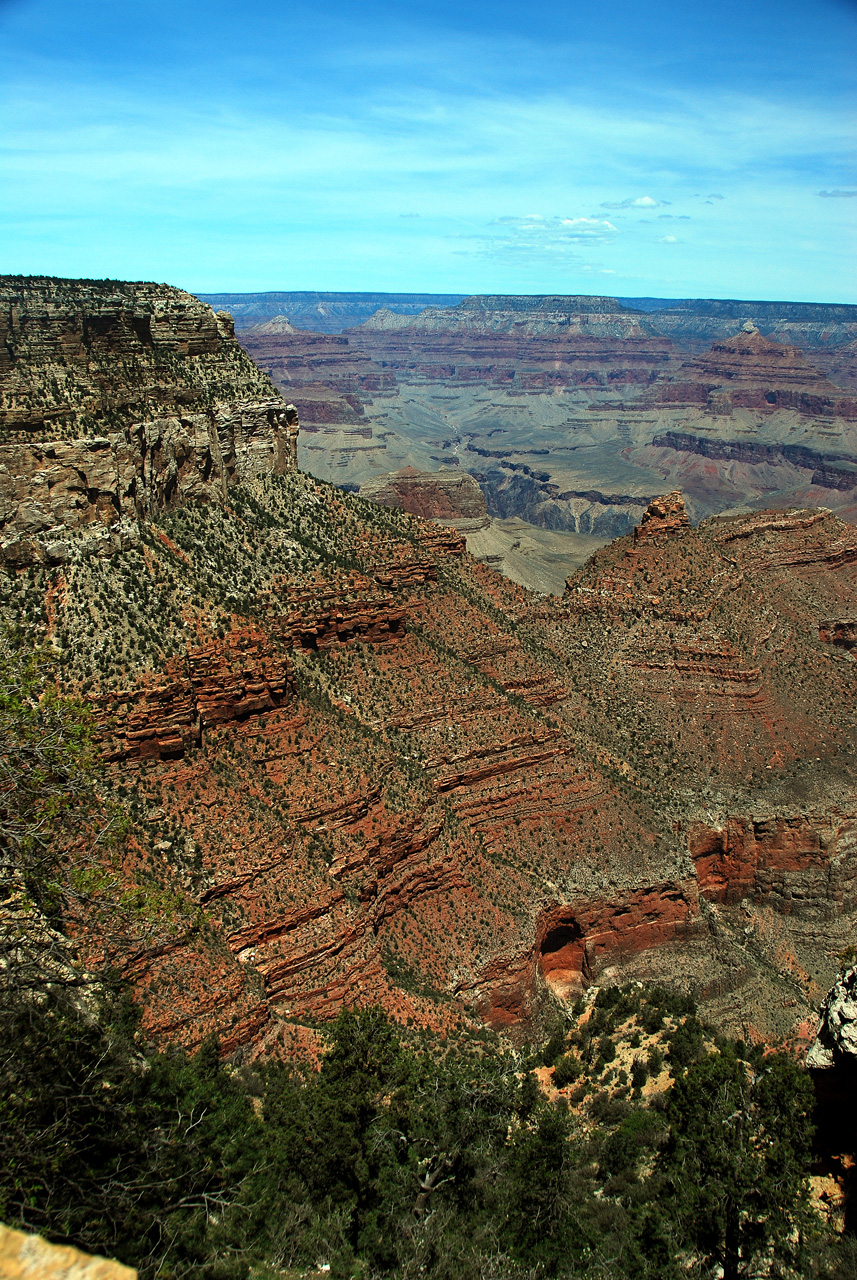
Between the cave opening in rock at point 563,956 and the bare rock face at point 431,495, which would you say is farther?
the bare rock face at point 431,495

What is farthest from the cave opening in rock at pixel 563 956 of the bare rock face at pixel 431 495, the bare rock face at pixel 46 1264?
the bare rock face at pixel 431 495

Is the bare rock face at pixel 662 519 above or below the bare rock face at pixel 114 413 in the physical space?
below

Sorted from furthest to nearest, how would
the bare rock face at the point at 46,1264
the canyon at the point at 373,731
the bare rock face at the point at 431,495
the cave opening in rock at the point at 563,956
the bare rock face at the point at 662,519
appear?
the bare rock face at the point at 431,495 < the bare rock face at the point at 662,519 < the cave opening in rock at the point at 563,956 < the canyon at the point at 373,731 < the bare rock face at the point at 46,1264

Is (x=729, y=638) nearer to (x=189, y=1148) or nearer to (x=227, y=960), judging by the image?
(x=227, y=960)

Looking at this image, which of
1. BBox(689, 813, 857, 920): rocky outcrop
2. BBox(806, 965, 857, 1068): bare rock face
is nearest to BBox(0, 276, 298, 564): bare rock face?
BBox(806, 965, 857, 1068): bare rock face

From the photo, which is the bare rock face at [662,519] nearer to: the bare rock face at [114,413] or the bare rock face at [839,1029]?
the bare rock face at [114,413]

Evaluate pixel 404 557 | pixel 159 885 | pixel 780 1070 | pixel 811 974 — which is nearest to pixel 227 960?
pixel 159 885

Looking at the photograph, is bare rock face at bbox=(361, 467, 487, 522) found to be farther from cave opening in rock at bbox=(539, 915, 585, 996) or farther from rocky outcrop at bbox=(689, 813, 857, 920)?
cave opening in rock at bbox=(539, 915, 585, 996)
